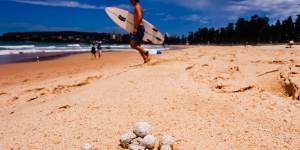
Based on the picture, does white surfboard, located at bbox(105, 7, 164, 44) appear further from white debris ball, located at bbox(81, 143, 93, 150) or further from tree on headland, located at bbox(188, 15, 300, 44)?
tree on headland, located at bbox(188, 15, 300, 44)

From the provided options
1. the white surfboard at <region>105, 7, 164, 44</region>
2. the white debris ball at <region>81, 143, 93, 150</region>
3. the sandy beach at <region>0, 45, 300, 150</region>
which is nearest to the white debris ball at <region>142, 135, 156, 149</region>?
the sandy beach at <region>0, 45, 300, 150</region>

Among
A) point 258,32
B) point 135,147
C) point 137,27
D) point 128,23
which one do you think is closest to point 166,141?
point 135,147

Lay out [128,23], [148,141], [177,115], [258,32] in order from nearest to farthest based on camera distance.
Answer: [148,141], [177,115], [128,23], [258,32]

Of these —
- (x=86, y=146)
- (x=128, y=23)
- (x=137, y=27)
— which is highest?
(x=128, y=23)

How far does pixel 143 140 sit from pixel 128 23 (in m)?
6.18

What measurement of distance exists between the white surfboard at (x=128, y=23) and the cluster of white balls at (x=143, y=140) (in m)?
5.91

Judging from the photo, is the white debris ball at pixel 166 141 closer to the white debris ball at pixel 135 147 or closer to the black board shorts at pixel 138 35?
the white debris ball at pixel 135 147

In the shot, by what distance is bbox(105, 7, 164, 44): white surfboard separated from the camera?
27.6ft

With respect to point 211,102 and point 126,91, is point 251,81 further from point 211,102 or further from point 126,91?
point 126,91

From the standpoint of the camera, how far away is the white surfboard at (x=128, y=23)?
27.6ft

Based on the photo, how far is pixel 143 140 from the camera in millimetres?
2578

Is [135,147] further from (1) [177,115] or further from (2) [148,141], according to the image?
(1) [177,115]

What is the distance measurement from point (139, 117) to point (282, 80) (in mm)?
2342

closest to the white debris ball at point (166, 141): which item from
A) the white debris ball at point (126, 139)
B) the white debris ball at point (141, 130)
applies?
the white debris ball at point (141, 130)
